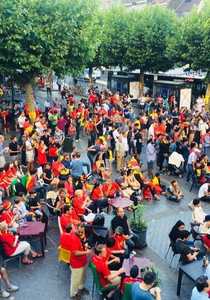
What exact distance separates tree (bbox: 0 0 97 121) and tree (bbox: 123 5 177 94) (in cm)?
1033

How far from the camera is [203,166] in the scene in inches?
504

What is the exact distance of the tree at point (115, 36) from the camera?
28.3 m

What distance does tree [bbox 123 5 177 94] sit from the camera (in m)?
27.1

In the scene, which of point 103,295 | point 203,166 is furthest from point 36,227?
point 203,166

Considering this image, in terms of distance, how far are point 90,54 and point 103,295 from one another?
13.9m

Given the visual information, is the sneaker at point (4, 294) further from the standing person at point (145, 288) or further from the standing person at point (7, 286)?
the standing person at point (145, 288)

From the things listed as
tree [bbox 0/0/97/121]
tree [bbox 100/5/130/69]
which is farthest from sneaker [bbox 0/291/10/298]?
tree [bbox 100/5/130/69]

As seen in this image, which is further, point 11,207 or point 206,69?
point 206,69

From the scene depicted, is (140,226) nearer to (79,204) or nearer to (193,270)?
(79,204)

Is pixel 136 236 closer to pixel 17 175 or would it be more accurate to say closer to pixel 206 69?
pixel 17 175

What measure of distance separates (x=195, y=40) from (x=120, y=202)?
56.6 feet

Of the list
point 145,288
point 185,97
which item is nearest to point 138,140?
point 145,288

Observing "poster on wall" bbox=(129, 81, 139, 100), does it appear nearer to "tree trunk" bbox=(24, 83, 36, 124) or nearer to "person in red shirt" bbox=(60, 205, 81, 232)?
"tree trunk" bbox=(24, 83, 36, 124)

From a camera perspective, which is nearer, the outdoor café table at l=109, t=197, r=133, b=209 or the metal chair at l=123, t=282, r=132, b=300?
the metal chair at l=123, t=282, r=132, b=300
